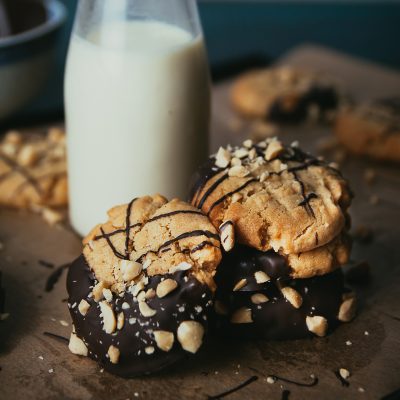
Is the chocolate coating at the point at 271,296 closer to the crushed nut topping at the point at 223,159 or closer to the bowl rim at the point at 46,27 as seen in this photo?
the crushed nut topping at the point at 223,159

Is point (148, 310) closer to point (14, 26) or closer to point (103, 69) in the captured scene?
point (103, 69)

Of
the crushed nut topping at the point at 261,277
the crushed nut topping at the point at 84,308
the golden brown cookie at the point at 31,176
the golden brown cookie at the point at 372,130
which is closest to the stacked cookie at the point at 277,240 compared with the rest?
the crushed nut topping at the point at 261,277

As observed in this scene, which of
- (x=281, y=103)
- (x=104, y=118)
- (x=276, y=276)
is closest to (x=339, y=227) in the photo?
(x=276, y=276)

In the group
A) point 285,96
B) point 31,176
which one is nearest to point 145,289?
point 31,176

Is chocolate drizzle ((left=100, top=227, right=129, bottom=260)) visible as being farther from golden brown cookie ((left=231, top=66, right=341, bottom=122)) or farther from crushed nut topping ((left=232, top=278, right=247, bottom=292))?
golden brown cookie ((left=231, top=66, right=341, bottom=122))

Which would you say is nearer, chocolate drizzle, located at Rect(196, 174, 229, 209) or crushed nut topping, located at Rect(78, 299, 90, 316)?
crushed nut topping, located at Rect(78, 299, 90, 316)

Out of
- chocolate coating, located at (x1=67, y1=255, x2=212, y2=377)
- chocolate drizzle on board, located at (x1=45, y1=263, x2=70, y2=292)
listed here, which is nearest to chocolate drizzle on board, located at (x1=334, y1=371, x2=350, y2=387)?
chocolate coating, located at (x1=67, y1=255, x2=212, y2=377)
